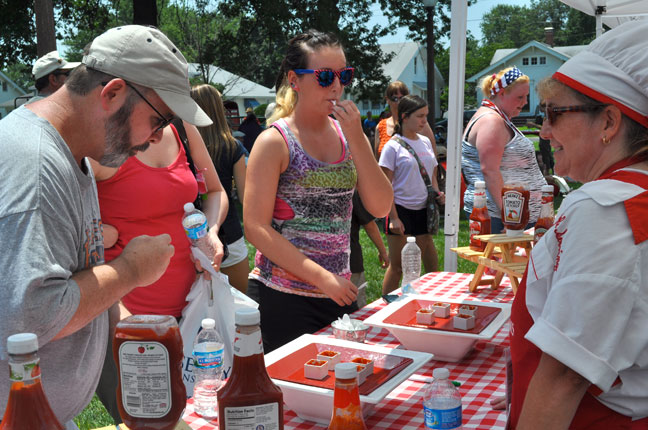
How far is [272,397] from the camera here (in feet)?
3.60

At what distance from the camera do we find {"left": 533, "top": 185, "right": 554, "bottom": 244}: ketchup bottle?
2646 mm

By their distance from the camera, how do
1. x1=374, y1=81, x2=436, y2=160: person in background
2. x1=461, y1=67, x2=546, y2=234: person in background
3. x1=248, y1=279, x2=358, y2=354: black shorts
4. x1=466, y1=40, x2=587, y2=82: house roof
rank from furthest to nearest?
x1=466, y1=40, x2=587, y2=82: house roof, x1=374, y1=81, x2=436, y2=160: person in background, x1=461, y1=67, x2=546, y2=234: person in background, x1=248, y1=279, x2=358, y2=354: black shorts

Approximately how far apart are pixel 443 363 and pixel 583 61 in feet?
3.80

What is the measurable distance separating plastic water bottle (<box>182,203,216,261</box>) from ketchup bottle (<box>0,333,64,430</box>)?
4.30 ft

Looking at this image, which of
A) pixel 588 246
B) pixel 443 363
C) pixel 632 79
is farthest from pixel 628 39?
pixel 443 363

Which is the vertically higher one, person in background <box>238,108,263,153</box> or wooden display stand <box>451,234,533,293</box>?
person in background <box>238,108,263,153</box>

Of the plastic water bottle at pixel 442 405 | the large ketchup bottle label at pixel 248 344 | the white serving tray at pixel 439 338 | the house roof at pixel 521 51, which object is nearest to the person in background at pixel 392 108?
the white serving tray at pixel 439 338

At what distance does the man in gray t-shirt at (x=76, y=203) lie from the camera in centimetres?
113

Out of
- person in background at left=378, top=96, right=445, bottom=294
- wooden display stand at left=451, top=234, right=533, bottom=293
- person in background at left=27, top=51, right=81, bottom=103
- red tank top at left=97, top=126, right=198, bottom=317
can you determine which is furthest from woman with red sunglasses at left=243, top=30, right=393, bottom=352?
person in background at left=378, top=96, right=445, bottom=294

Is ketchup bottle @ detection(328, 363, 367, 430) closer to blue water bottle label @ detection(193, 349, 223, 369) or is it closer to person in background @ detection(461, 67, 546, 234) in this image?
blue water bottle label @ detection(193, 349, 223, 369)

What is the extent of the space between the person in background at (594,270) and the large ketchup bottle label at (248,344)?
1.58 ft

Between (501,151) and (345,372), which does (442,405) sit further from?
(501,151)

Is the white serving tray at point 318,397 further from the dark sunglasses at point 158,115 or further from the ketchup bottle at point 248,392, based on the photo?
the dark sunglasses at point 158,115

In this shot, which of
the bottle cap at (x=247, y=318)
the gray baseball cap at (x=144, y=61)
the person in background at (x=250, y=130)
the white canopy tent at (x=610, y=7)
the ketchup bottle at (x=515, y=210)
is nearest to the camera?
the bottle cap at (x=247, y=318)
